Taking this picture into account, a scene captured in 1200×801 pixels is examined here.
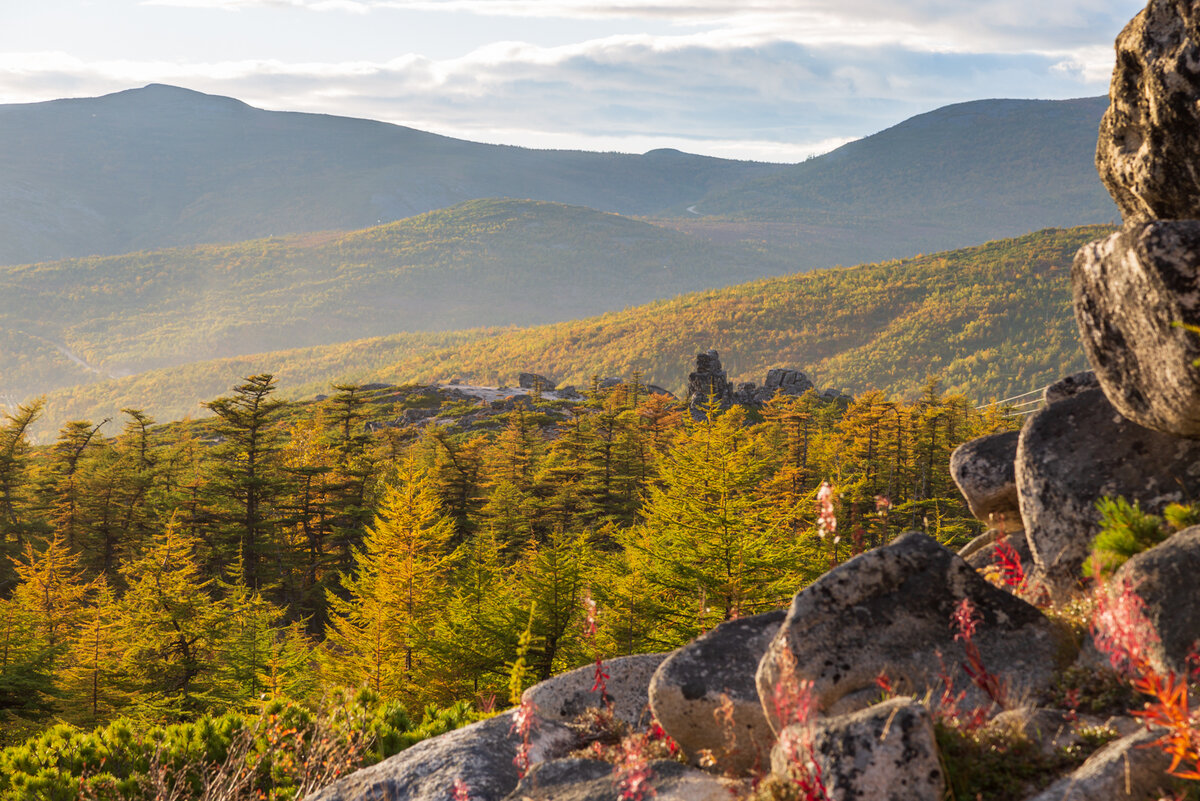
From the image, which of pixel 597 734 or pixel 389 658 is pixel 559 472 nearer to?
pixel 389 658

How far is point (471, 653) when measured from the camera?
63.0 feet

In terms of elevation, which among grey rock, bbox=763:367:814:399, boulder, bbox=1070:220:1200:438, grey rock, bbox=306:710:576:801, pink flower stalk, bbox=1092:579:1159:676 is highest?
boulder, bbox=1070:220:1200:438

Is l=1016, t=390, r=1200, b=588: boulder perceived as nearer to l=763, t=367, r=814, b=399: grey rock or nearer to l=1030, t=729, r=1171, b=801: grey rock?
l=1030, t=729, r=1171, b=801: grey rock

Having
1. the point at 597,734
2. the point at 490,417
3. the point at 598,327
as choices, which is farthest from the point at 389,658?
the point at 598,327

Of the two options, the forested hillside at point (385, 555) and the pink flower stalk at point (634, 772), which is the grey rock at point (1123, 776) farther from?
the forested hillside at point (385, 555)

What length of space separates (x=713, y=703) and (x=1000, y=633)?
1993 millimetres

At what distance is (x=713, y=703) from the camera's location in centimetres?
580

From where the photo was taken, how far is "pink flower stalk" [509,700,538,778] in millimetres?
5285

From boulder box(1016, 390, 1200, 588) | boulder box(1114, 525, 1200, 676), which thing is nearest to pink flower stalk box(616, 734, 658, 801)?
boulder box(1114, 525, 1200, 676)

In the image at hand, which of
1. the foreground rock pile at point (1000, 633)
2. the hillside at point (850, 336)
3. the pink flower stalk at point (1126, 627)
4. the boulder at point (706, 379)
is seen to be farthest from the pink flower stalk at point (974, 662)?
the hillside at point (850, 336)

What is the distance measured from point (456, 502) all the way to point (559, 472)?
5.56m

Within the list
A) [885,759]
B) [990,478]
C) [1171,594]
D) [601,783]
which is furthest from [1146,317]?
[601,783]

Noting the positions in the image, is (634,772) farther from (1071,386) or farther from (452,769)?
(1071,386)

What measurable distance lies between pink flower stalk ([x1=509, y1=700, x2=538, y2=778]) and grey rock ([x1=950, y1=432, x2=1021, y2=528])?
14.5 feet
